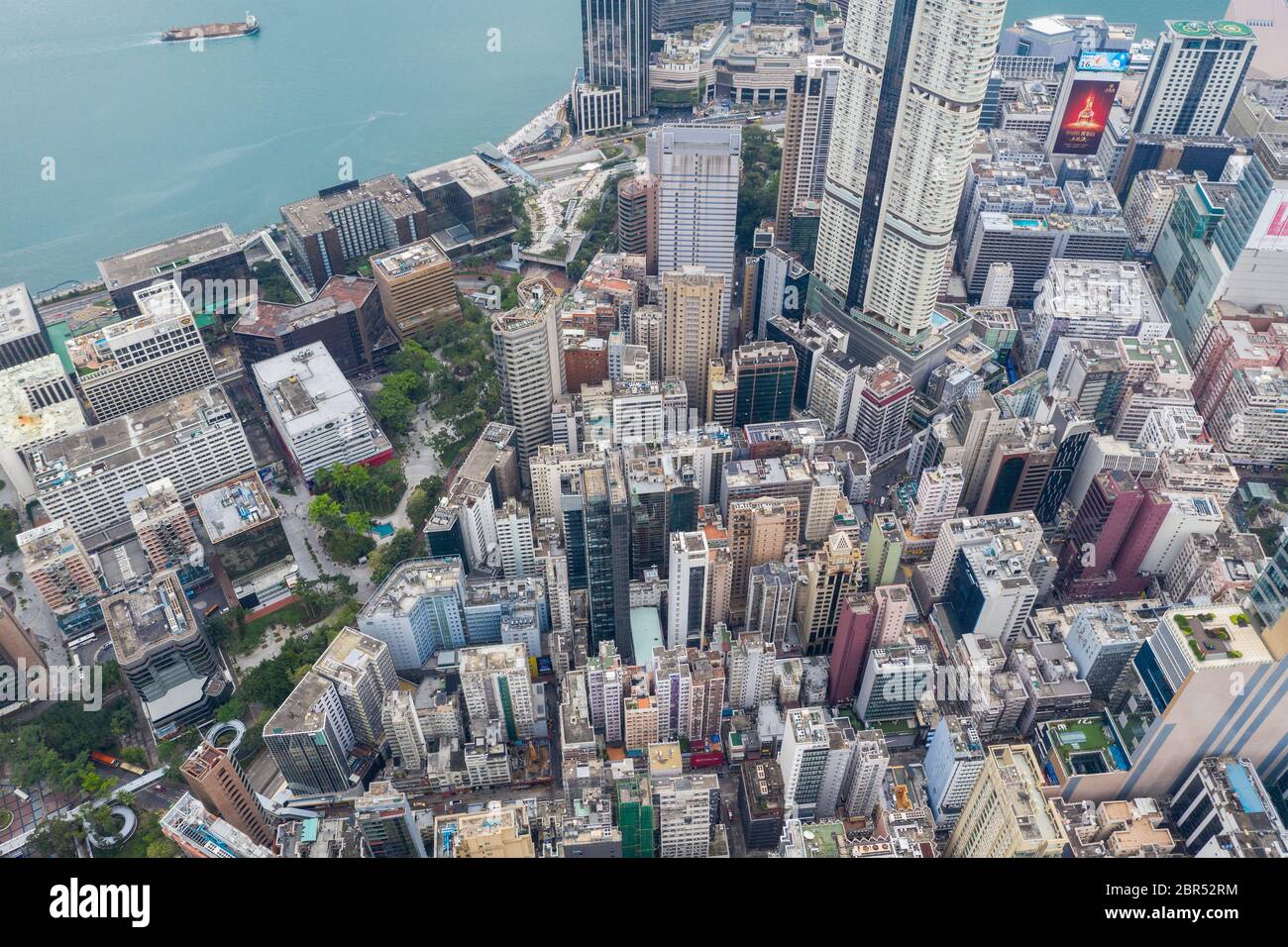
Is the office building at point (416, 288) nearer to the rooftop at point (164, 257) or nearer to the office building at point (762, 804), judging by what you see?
the rooftop at point (164, 257)

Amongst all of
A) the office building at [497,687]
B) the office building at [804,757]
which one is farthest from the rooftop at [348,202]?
the office building at [804,757]

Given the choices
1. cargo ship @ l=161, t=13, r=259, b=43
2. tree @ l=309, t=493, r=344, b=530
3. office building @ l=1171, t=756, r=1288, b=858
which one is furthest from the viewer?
cargo ship @ l=161, t=13, r=259, b=43

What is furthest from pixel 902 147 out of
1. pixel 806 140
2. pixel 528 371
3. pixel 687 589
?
pixel 687 589

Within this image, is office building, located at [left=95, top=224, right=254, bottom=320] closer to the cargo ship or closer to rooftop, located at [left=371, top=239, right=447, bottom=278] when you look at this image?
rooftop, located at [left=371, top=239, right=447, bottom=278]

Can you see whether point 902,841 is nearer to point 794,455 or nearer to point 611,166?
point 794,455

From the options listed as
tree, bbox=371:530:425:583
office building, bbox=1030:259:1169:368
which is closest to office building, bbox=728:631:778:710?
tree, bbox=371:530:425:583
